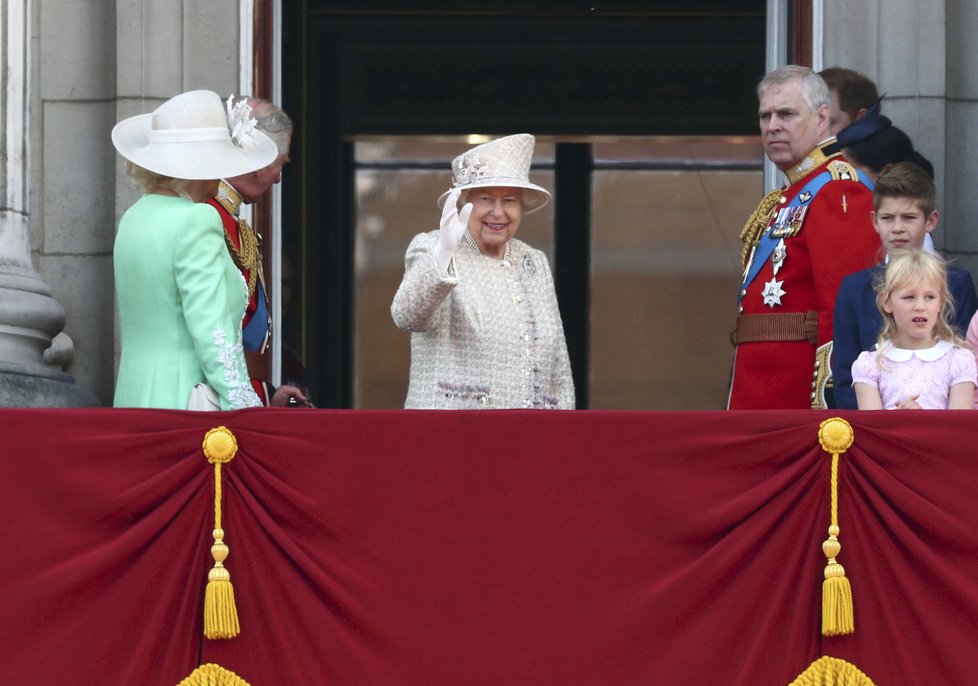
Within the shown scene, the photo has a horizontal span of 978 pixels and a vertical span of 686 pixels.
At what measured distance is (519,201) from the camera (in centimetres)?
650

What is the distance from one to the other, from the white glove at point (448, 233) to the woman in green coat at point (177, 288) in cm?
59

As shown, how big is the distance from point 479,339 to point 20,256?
179 cm

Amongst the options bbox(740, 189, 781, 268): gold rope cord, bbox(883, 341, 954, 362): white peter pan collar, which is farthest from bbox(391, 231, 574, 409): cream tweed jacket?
bbox(883, 341, 954, 362): white peter pan collar

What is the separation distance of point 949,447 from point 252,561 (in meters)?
1.82

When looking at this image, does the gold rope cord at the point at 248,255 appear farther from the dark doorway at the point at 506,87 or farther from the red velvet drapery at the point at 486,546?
the dark doorway at the point at 506,87

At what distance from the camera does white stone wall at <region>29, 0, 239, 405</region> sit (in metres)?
7.72

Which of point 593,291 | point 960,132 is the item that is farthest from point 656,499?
point 593,291

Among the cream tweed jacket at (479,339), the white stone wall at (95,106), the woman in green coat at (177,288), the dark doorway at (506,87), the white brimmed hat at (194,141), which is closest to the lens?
the woman in green coat at (177,288)

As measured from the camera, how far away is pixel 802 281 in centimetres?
677

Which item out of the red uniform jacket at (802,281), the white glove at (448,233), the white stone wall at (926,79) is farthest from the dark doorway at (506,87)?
the white glove at (448,233)

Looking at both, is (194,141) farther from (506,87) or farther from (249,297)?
(506,87)

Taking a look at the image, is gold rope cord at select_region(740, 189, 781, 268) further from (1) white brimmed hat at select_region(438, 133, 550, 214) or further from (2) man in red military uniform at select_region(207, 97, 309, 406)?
(2) man in red military uniform at select_region(207, 97, 309, 406)

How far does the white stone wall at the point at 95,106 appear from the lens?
772cm

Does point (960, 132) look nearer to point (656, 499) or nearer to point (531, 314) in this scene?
point (531, 314)
